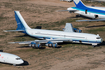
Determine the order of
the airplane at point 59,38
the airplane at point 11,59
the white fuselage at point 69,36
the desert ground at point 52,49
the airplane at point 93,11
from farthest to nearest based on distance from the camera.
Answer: the airplane at point 93,11
the airplane at point 59,38
the white fuselage at point 69,36
the desert ground at point 52,49
the airplane at point 11,59

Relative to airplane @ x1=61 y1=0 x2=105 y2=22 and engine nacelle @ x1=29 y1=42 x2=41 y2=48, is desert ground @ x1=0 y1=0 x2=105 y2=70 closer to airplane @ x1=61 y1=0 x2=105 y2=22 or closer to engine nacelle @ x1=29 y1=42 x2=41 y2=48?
engine nacelle @ x1=29 y1=42 x2=41 y2=48

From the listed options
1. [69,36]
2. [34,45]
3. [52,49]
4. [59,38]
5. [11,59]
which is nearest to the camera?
[11,59]

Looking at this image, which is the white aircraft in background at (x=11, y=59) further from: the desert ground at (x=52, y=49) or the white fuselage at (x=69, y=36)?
the white fuselage at (x=69, y=36)

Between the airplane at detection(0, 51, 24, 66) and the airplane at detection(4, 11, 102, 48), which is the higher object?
the airplane at detection(4, 11, 102, 48)

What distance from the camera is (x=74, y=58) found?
68.8m

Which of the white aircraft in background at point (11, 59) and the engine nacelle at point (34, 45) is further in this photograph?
the engine nacelle at point (34, 45)

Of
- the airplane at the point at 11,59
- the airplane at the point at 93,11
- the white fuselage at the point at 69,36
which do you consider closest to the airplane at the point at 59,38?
the white fuselage at the point at 69,36

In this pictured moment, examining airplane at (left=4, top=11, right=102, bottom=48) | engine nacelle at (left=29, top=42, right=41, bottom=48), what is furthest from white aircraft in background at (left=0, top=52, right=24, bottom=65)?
airplane at (left=4, top=11, right=102, bottom=48)

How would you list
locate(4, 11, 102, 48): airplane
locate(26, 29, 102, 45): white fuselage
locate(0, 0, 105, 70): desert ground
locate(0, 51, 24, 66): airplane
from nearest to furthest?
locate(0, 51, 24, 66): airplane < locate(0, 0, 105, 70): desert ground < locate(26, 29, 102, 45): white fuselage < locate(4, 11, 102, 48): airplane

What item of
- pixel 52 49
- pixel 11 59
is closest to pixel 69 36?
pixel 52 49

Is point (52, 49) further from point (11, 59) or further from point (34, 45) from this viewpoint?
point (11, 59)

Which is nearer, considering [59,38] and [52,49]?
[52,49]

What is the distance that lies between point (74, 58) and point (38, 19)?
175 feet

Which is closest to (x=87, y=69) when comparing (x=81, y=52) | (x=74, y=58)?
(x=74, y=58)
